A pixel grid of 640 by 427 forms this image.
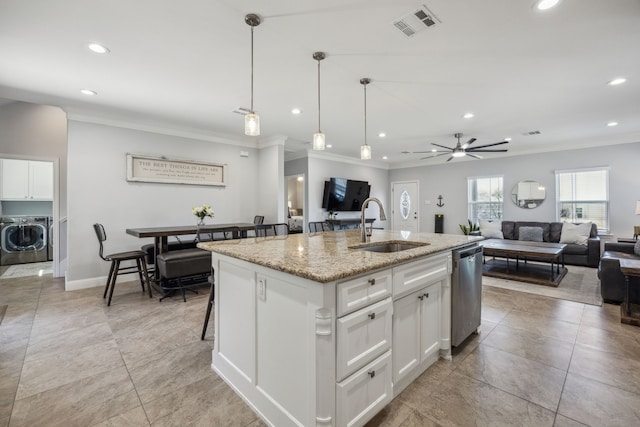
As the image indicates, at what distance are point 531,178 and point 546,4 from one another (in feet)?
19.5

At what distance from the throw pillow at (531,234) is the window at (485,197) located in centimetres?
101

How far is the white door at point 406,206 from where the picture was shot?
8656 millimetres

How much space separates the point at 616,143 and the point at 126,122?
898 cm

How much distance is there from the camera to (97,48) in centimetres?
249

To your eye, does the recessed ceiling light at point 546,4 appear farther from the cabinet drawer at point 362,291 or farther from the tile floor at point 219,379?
the tile floor at point 219,379

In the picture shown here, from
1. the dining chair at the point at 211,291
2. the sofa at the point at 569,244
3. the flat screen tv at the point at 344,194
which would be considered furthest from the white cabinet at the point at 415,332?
the flat screen tv at the point at 344,194

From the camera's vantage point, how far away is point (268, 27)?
222cm

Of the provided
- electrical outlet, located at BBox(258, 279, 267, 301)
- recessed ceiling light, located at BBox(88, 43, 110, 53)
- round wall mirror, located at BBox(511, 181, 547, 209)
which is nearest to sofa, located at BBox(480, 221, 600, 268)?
round wall mirror, located at BBox(511, 181, 547, 209)

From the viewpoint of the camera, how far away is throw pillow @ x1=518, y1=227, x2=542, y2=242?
6.05 meters

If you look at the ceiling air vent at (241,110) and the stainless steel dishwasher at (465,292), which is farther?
the ceiling air vent at (241,110)

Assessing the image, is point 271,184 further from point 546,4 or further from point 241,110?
point 546,4

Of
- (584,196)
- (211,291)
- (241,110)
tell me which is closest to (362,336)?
(211,291)

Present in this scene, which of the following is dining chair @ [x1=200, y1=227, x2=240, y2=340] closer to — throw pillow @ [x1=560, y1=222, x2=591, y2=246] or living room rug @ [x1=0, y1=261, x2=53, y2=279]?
living room rug @ [x1=0, y1=261, x2=53, y2=279]

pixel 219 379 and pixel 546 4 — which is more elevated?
pixel 546 4
